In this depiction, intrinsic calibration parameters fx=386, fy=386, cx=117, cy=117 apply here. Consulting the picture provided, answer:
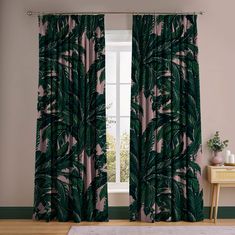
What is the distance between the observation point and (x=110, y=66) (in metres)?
5.27

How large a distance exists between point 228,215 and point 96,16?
292 cm

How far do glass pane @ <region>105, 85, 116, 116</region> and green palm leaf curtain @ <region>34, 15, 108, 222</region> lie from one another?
2.16 ft

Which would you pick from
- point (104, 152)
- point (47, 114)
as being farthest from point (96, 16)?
point (104, 152)

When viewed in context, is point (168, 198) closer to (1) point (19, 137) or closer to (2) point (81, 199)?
(2) point (81, 199)

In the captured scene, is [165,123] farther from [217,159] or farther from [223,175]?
[223,175]

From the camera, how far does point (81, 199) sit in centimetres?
456

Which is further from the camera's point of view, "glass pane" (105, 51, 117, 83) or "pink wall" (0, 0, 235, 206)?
"glass pane" (105, 51, 117, 83)

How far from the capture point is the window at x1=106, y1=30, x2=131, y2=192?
508cm

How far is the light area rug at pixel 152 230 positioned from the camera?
4055 millimetres

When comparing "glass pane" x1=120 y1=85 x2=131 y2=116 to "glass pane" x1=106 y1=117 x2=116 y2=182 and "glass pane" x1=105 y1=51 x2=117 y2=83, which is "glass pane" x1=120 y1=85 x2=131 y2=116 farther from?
"glass pane" x1=106 y1=117 x2=116 y2=182

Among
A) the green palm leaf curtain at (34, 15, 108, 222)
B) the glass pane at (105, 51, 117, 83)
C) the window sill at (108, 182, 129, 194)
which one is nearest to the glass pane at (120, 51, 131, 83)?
the glass pane at (105, 51, 117, 83)

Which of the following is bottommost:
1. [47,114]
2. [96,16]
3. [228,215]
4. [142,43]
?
Result: [228,215]

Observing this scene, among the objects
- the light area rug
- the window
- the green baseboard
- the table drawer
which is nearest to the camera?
the light area rug

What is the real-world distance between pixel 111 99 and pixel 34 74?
114cm
